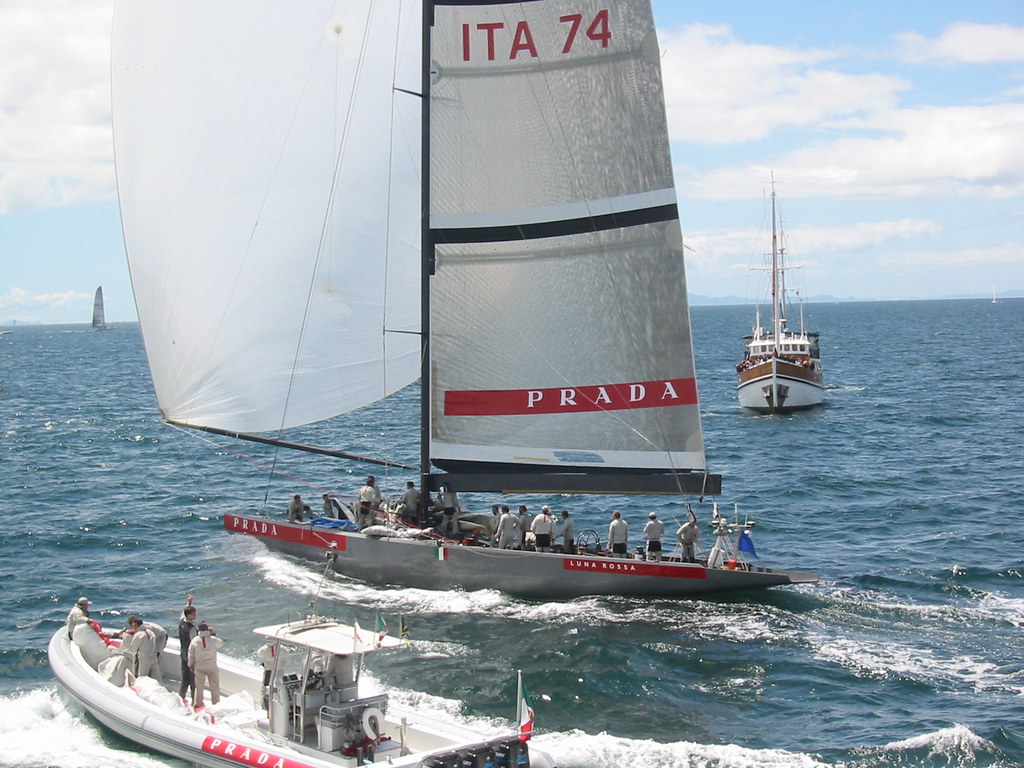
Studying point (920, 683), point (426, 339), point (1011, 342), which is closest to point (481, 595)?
point (426, 339)

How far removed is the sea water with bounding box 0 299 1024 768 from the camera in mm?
18094

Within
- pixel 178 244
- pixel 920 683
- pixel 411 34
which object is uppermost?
pixel 411 34

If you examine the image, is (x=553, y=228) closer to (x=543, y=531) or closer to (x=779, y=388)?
(x=543, y=531)

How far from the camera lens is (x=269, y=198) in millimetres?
25672

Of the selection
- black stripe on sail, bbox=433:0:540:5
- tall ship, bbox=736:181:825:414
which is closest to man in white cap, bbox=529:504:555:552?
black stripe on sail, bbox=433:0:540:5

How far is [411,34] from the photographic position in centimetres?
2622

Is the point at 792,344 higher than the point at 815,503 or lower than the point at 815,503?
higher

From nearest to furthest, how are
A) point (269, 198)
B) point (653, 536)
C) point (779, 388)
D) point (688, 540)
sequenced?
point (688, 540) → point (653, 536) → point (269, 198) → point (779, 388)

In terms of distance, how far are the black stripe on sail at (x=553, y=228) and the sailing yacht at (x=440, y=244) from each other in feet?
0.16

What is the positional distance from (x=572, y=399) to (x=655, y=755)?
987cm

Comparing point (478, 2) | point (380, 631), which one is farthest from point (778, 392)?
point (380, 631)

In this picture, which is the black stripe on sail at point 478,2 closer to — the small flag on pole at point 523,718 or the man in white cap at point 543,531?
the man in white cap at point 543,531

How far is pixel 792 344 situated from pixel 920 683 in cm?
A: 4714

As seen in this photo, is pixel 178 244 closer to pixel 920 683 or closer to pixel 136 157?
pixel 136 157
